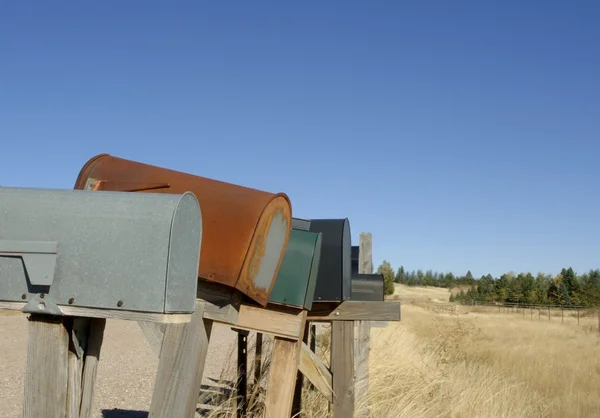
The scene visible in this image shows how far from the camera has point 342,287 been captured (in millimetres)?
4168

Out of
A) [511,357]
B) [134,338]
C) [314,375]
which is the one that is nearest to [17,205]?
[314,375]

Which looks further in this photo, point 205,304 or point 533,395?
point 533,395

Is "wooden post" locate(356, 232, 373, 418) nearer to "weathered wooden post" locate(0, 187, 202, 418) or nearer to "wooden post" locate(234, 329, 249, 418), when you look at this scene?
"wooden post" locate(234, 329, 249, 418)

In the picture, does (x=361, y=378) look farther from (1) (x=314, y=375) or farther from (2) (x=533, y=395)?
(2) (x=533, y=395)

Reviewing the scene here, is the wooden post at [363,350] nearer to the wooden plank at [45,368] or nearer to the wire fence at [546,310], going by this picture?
the wooden plank at [45,368]

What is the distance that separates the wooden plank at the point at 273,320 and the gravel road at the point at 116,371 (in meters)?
2.79

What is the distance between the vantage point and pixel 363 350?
554 cm

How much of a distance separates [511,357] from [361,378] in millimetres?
9185

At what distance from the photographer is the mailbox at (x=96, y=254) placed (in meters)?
1.52

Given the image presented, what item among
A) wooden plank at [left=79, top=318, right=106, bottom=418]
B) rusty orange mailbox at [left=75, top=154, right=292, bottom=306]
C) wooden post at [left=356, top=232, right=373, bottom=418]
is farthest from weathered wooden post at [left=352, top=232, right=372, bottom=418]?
wooden plank at [left=79, top=318, right=106, bottom=418]

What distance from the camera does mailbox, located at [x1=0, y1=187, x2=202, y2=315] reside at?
4.99 ft

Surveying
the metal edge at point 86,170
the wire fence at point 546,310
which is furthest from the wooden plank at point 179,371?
the wire fence at point 546,310

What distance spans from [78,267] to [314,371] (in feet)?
8.56

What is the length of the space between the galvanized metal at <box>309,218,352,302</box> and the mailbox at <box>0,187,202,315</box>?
2.54 m
